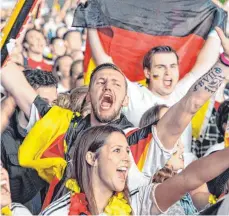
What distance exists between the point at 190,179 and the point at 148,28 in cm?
85

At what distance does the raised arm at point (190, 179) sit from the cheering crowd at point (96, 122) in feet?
0.73

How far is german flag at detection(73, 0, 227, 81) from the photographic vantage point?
11.1 ft

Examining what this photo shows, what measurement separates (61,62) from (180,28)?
1.95ft

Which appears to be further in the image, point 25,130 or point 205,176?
point 25,130

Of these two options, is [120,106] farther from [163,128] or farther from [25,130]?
[25,130]

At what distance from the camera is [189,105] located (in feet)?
10.4

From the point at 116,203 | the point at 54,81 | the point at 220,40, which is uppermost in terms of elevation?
the point at 220,40

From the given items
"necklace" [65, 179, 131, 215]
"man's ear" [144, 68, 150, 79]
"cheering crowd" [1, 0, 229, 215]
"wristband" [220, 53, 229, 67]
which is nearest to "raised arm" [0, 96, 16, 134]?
"cheering crowd" [1, 0, 229, 215]

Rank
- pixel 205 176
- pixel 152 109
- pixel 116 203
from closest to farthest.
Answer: pixel 205 176 < pixel 116 203 < pixel 152 109

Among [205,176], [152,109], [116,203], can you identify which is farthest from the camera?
[152,109]

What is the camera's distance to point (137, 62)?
11.1 feet

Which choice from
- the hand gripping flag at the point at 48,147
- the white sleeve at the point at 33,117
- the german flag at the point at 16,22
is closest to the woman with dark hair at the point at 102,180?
the hand gripping flag at the point at 48,147

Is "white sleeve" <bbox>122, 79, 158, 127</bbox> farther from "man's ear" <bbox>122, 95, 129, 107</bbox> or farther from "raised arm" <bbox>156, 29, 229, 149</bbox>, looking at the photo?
"raised arm" <bbox>156, 29, 229, 149</bbox>

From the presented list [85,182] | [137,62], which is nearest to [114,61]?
[137,62]
